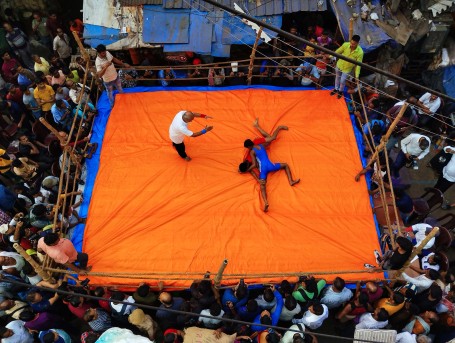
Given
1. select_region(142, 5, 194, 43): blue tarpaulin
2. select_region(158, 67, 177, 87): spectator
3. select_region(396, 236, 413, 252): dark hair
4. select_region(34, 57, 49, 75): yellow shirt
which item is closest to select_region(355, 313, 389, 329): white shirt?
select_region(396, 236, 413, 252): dark hair

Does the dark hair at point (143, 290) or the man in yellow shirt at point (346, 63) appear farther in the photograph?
the man in yellow shirt at point (346, 63)

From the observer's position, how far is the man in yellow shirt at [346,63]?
6871mm

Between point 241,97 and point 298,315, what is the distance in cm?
472

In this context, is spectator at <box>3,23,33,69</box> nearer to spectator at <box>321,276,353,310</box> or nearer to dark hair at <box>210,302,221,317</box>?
dark hair at <box>210,302,221,317</box>

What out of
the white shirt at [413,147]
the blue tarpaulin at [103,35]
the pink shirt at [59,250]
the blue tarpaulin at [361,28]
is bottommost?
the pink shirt at [59,250]

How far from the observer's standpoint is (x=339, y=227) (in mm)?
6254

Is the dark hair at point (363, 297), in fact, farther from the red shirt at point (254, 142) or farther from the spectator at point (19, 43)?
the spectator at point (19, 43)

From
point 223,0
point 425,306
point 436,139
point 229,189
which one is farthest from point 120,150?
point 436,139

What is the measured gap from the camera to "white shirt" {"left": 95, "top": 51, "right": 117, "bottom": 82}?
718 cm

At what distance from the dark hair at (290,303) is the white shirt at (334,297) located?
54 cm

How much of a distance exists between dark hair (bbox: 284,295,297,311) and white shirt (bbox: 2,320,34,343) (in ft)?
11.8

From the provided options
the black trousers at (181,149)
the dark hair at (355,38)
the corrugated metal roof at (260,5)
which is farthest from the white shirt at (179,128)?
the dark hair at (355,38)

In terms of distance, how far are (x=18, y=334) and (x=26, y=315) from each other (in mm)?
257

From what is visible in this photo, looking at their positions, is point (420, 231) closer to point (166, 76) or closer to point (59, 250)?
point (59, 250)
